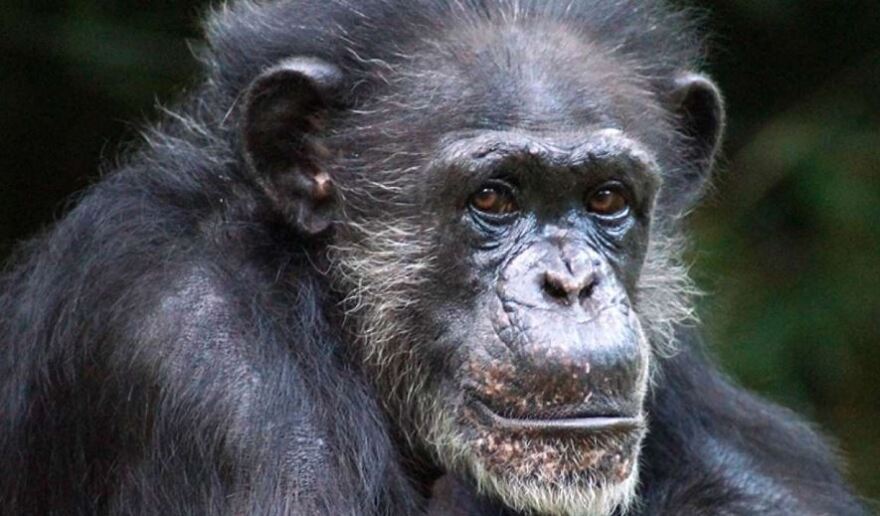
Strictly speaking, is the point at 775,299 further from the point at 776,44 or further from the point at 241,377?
the point at 241,377

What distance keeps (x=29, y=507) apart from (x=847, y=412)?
5848 mm

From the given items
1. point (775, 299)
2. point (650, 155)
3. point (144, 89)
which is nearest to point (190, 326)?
point (650, 155)

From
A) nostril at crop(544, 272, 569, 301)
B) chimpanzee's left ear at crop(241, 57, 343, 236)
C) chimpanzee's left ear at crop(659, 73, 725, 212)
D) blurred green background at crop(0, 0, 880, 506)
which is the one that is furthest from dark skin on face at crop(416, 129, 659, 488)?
blurred green background at crop(0, 0, 880, 506)

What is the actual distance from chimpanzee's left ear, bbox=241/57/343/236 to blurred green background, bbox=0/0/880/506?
10.5 ft

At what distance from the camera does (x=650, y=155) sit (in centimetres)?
606

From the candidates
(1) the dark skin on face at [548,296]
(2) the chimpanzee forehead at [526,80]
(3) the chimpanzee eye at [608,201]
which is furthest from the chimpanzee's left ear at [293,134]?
(3) the chimpanzee eye at [608,201]

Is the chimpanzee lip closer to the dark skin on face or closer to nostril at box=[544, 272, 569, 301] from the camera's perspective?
the dark skin on face

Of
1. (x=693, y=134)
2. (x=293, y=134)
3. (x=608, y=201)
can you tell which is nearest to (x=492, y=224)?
(x=608, y=201)

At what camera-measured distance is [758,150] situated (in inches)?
390

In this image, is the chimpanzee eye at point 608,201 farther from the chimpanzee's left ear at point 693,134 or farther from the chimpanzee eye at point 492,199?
the chimpanzee's left ear at point 693,134

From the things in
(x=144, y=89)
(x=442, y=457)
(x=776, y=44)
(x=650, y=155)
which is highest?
(x=776, y=44)

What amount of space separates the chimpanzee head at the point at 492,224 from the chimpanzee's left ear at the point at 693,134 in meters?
0.30

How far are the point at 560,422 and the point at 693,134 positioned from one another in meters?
1.68

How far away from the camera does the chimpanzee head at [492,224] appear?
5.52m
